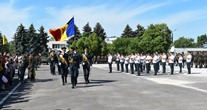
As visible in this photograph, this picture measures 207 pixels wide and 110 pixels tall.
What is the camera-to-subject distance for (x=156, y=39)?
101 metres

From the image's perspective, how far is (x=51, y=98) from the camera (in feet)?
39.6

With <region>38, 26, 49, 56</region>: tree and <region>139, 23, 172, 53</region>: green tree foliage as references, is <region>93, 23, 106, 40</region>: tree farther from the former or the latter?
<region>38, 26, 49, 56</region>: tree

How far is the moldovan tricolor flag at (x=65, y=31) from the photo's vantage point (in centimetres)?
2177

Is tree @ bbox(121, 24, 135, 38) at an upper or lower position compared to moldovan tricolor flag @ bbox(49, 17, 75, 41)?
upper

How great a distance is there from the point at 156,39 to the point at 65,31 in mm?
80452

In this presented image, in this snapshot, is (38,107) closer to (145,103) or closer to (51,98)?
(51,98)

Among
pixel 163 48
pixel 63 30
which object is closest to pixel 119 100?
pixel 63 30

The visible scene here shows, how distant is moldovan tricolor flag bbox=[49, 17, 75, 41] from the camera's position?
21766 millimetres

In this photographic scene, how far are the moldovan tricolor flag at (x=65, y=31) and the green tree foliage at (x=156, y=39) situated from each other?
78368 millimetres

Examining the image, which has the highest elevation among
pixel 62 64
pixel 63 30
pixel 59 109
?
pixel 63 30

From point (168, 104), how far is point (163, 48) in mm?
91352

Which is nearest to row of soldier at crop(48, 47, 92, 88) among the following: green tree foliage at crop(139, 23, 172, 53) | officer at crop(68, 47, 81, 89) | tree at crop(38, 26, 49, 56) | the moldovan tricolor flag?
officer at crop(68, 47, 81, 89)

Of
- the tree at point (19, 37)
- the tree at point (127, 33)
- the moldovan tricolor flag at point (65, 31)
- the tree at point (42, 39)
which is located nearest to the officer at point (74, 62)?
the moldovan tricolor flag at point (65, 31)

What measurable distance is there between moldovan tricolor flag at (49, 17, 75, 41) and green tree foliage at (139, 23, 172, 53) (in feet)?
257
